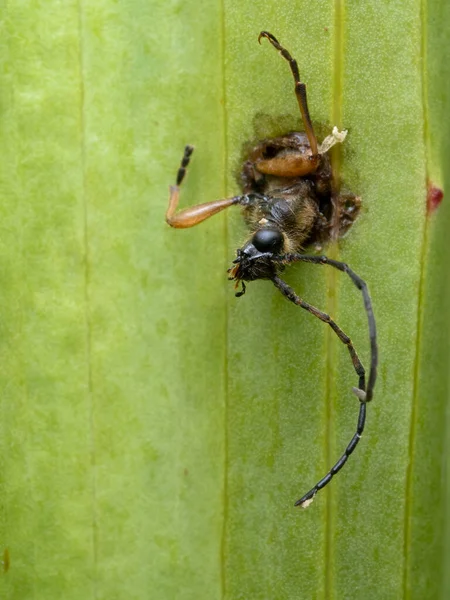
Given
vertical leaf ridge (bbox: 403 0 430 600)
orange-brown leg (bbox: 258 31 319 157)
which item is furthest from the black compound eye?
vertical leaf ridge (bbox: 403 0 430 600)

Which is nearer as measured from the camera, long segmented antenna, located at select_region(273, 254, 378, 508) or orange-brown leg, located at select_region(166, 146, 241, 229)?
long segmented antenna, located at select_region(273, 254, 378, 508)

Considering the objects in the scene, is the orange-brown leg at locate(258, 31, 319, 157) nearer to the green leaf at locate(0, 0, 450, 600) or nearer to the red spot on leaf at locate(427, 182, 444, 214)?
the green leaf at locate(0, 0, 450, 600)

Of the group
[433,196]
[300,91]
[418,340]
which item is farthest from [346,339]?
[300,91]

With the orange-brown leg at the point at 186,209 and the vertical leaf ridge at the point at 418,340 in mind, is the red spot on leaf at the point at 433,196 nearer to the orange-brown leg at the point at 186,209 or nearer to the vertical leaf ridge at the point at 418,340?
the vertical leaf ridge at the point at 418,340

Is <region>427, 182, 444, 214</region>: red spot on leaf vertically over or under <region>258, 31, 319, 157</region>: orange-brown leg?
under

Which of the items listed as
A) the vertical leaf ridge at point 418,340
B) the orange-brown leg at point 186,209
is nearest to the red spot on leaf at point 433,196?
the vertical leaf ridge at point 418,340

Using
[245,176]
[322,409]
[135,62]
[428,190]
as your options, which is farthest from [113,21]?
[322,409]

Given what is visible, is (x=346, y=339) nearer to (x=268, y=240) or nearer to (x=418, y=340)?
(x=418, y=340)
